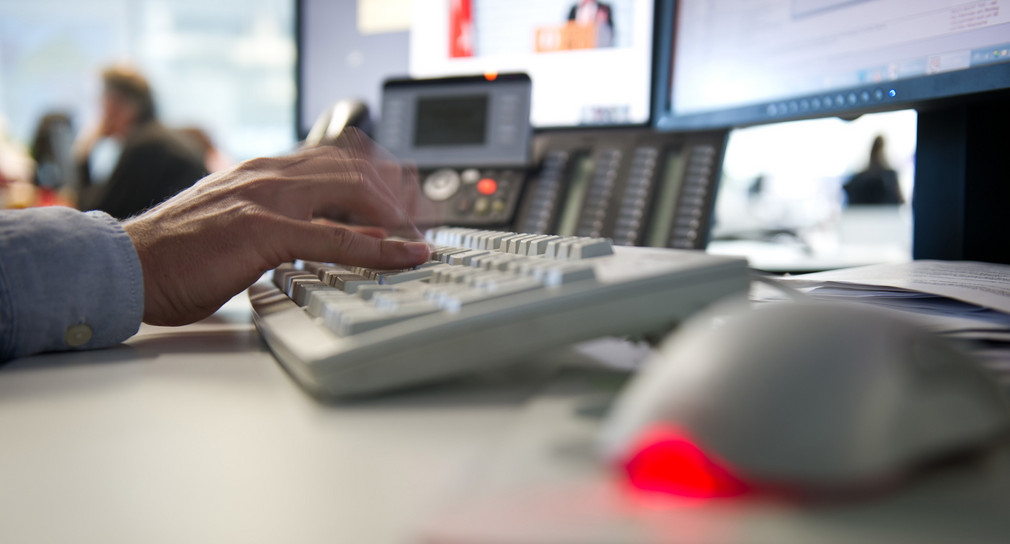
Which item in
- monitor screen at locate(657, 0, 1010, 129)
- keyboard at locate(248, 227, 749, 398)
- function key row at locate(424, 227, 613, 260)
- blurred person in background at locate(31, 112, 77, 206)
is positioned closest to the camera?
keyboard at locate(248, 227, 749, 398)

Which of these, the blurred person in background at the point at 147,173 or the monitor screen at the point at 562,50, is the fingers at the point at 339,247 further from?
the blurred person in background at the point at 147,173

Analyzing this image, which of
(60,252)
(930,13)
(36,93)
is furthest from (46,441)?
(36,93)

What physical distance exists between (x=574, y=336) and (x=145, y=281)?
0.33m

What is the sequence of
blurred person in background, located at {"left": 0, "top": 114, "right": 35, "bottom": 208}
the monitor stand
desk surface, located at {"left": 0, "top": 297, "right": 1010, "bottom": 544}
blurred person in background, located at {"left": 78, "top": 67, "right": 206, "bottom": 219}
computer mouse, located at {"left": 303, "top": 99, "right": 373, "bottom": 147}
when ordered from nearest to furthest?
desk surface, located at {"left": 0, "top": 297, "right": 1010, "bottom": 544} < the monitor stand < computer mouse, located at {"left": 303, "top": 99, "right": 373, "bottom": 147} < blurred person in background, located at {"left": 78, "top": 67, "right": 206, "bottom": 219} < blurred person in background, located at {"left": 0, "top": 114, "right": 35, "bottom": 208}

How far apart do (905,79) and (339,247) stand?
51 centimetres

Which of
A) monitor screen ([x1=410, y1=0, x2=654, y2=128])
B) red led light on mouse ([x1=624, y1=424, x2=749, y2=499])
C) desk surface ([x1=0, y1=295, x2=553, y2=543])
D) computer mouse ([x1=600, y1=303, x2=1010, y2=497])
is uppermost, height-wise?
monitor screen ([x1=410, y1=0, x2=654, y2=128])

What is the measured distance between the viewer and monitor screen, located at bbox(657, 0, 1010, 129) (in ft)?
1.90

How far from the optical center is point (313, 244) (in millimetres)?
486

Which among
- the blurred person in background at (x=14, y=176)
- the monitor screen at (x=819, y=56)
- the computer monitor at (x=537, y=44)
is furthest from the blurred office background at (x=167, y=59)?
the monitor screen at (x=819, y=56)

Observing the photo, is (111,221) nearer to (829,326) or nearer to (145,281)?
(145,281)

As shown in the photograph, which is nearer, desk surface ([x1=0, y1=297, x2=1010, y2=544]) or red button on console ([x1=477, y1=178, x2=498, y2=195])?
desk surface ([x1=0, y1=297, x2=1010, y2=544])

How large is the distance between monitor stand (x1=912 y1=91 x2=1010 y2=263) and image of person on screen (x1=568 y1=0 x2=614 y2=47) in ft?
1.25

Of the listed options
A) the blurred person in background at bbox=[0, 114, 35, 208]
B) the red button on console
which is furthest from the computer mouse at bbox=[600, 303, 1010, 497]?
the blurred person in background at bbox=[0, 114, 35, 208]

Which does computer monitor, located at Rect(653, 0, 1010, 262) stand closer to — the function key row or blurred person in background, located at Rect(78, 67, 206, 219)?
the function key row
